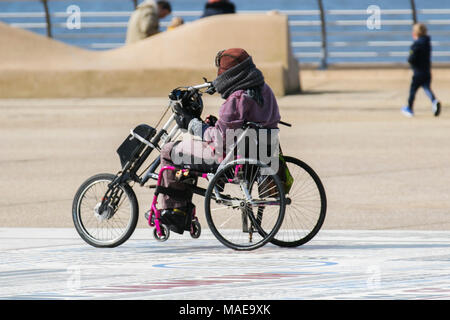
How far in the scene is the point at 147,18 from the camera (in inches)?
870

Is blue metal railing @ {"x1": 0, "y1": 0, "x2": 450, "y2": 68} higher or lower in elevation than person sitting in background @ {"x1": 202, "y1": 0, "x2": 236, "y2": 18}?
lower

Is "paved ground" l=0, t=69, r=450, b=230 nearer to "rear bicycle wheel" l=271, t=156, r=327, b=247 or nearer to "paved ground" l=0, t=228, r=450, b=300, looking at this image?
"rear bicycle wheel" l=271, t=156, r=327, b=247

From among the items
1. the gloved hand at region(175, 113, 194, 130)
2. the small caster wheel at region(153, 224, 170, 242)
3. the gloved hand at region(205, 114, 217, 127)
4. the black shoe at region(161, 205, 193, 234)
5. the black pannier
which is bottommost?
the small caster wheel at region(153, 224, 170, 242)

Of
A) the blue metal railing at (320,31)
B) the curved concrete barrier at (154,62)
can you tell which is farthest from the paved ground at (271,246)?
the blue metal railing at (320,31)

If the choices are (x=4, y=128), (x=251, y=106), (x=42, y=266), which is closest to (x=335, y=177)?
(x=251, y=106)

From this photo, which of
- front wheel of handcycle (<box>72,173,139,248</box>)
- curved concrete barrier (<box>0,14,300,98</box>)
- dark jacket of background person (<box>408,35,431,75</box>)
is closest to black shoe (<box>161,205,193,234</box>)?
front wheel of handcycle (<box>72,173,139,248</box>)

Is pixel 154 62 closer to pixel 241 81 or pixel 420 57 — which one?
pixel 420 57

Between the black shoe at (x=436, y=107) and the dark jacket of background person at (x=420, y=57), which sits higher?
the dark jacket of background person at (x=420, y=57)

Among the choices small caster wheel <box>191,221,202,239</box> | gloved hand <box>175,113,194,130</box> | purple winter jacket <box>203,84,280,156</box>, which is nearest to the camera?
purple winter jacket <box>203,84,280,156</box>

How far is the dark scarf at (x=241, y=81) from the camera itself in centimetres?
759

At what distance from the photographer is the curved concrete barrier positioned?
21375 mm

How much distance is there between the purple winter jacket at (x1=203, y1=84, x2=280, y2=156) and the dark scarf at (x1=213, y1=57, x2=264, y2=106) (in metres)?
0.04

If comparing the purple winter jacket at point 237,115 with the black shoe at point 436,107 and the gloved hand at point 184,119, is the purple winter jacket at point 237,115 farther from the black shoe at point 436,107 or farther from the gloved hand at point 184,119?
the black shoe at point 436,107

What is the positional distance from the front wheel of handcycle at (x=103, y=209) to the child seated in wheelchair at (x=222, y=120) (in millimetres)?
248
